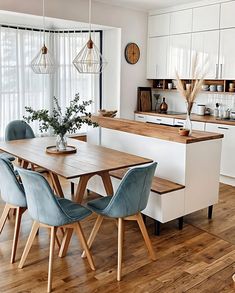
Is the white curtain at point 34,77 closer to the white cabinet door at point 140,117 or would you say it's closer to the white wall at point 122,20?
the white wall at point 122,20

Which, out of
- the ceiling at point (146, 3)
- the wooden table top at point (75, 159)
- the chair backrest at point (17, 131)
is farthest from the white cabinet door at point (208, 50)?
the chair backrest at point (17, 131)

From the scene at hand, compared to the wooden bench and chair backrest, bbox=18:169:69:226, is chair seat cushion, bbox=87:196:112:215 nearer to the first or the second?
chair backrest, bbox=18:169:69:226

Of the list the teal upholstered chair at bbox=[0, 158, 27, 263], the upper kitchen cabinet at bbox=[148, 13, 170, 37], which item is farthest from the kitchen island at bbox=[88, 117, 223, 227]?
the upper kitchen cabinet at bbox=[148, 13, 170, 37]

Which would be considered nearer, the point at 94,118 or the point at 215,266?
the point at 215,266

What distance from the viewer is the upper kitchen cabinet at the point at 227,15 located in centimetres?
521

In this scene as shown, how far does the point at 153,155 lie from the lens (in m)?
3.96

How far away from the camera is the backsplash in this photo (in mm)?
5777

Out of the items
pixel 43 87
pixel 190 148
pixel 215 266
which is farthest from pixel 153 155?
pixel 43 87

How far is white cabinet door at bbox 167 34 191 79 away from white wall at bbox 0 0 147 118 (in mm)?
590

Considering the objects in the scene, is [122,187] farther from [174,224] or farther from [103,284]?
[174,224]

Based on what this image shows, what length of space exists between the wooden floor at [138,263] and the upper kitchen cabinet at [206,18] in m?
3.17

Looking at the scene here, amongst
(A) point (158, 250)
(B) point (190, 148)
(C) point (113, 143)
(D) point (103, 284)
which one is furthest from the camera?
(C) point (113, 143)

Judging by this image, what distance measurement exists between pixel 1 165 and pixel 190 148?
1.80 meters

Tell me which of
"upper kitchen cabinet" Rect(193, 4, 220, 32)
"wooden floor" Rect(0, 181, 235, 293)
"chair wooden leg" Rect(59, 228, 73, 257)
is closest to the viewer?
"wooden floor" Rect(0, 181, 235, 293)
